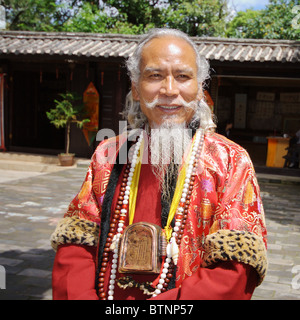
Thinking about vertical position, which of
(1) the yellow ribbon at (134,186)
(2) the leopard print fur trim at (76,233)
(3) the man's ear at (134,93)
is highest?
(3) the man's ear at (134,93)

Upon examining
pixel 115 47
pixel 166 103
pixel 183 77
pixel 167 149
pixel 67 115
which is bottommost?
pixel 67 115

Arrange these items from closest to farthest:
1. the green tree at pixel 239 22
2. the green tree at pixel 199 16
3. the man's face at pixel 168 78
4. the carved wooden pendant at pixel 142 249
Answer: the carved wooden pendant at pixel 142 249 < the man's face at pixel 168 78 < the green tree at pixel 199 16 < the green tree at pixel 239 22

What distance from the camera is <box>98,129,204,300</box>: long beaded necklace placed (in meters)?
1.47

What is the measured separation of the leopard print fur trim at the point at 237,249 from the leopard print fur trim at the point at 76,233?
0.47m

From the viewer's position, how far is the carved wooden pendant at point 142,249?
1427mm

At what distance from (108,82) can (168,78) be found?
958cm

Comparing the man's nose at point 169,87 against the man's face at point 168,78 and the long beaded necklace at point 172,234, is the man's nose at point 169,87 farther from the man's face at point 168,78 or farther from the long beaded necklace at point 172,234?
the long beaded necklace at point 172,234

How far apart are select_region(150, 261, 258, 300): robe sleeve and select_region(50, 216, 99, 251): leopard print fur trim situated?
38 centimetres

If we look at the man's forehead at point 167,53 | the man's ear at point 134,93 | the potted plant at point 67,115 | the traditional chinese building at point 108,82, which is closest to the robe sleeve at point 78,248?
the man's ear at point 134,93

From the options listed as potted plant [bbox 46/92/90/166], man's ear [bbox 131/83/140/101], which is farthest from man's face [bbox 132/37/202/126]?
potted plant [bbox 46/92/90/166]

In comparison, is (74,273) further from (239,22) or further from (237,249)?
(239,22)

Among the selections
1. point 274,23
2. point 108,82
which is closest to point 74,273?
point 108,82

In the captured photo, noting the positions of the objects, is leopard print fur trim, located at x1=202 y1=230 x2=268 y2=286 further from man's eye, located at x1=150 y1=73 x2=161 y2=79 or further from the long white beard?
man's eye, located at x1=150 y1=73 x2=161 y2=79

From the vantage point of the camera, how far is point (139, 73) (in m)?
1.61
